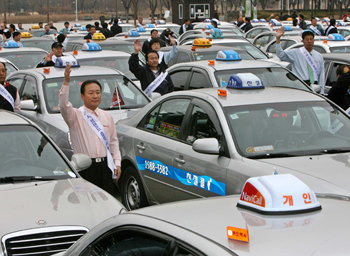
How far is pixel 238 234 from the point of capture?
2.82 meters

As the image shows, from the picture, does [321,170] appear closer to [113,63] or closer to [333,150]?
[333,150]

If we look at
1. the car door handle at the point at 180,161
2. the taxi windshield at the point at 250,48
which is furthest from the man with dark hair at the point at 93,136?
the taxi windshield at the point at 250,48

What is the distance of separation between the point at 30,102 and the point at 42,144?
3.16m

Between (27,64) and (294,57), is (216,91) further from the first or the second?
(27,64)

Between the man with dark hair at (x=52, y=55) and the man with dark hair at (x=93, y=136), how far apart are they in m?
5.88

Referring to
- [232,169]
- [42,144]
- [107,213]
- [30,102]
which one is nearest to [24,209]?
[107,213]

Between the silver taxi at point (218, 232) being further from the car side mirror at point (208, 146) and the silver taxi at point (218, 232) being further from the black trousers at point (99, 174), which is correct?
the black trousers at point (99, 174)

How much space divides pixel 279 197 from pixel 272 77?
24.0ft

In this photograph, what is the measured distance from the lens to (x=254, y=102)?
6867 mm

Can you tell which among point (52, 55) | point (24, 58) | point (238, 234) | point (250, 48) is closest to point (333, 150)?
point (238, 234)

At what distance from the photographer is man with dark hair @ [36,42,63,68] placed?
42.4 feet

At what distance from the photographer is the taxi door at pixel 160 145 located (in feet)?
23.4

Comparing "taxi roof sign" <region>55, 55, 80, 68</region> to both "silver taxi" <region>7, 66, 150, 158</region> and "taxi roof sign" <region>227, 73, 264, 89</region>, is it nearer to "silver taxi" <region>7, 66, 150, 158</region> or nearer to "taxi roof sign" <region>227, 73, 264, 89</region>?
"silver taxi" <region>7, 66, 150, 158</region>

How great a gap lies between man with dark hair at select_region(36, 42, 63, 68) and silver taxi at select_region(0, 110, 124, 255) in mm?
5879
